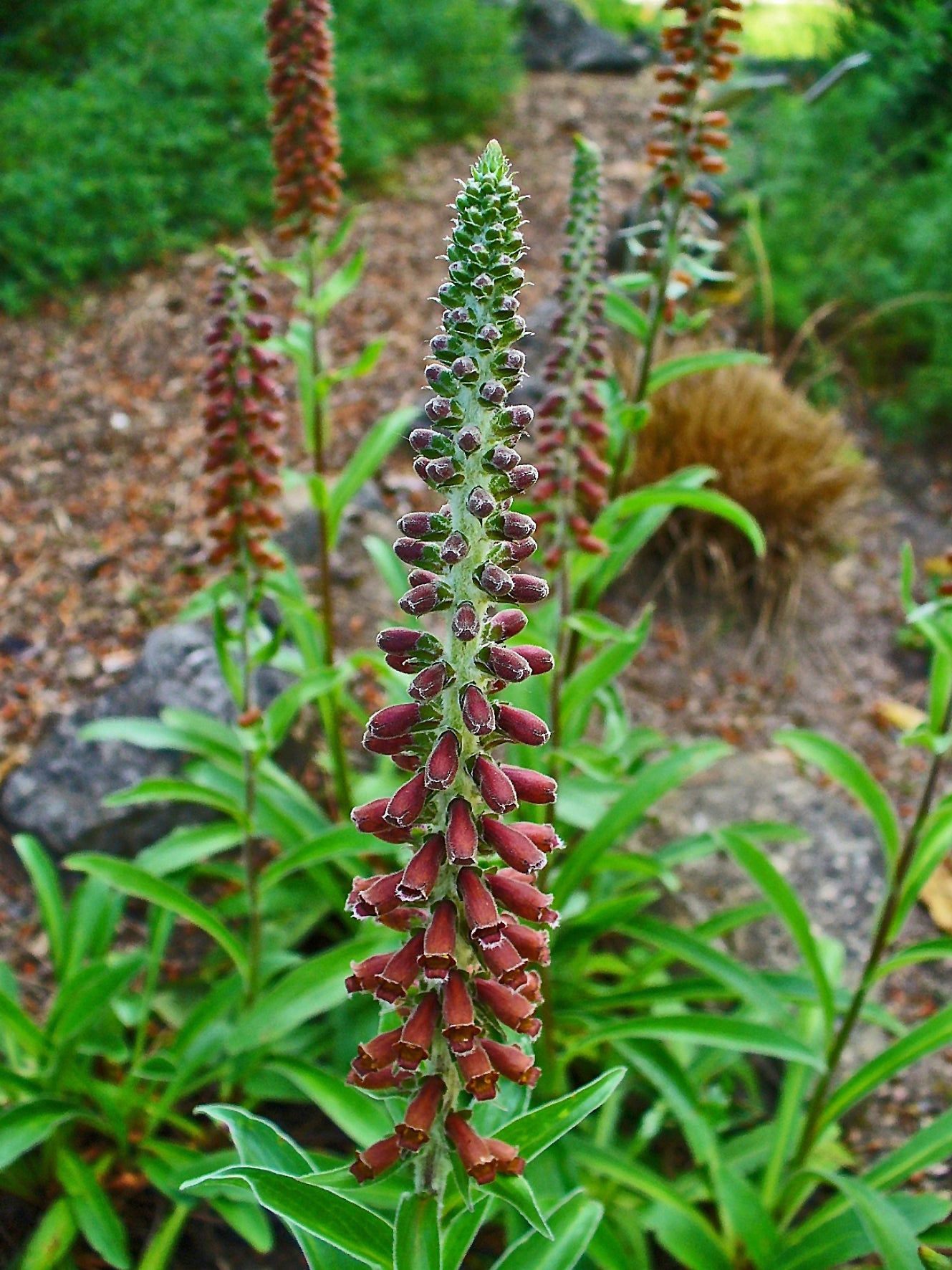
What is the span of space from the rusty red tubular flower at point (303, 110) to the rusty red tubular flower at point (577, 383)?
1.26 m

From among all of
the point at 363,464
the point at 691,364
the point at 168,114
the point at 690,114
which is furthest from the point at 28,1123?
the point at 168,114

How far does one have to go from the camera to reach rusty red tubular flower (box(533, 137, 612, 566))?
3.28m

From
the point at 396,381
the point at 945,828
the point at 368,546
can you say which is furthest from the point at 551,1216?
the point at 396,381

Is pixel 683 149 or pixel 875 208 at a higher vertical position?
pixel 683 149

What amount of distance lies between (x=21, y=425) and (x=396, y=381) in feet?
9.00

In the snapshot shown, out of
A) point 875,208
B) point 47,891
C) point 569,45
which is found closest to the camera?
point 47,891

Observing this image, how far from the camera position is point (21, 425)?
752 centimetres

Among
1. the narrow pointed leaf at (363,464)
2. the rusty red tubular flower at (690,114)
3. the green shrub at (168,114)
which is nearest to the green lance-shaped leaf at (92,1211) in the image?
the narrow pointed leaf at (363,464)

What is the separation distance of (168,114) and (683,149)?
6622 millimetres

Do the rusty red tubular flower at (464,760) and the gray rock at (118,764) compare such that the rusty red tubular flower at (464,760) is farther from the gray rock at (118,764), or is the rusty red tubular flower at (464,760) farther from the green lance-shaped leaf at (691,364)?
the gray rock at (118,764)

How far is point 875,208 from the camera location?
27.3 ft

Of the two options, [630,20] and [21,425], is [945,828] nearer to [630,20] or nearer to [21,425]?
[21,425]

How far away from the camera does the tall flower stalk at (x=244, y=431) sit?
3.36 m

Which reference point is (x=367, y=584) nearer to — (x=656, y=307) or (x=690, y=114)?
(x=656, y=307)
